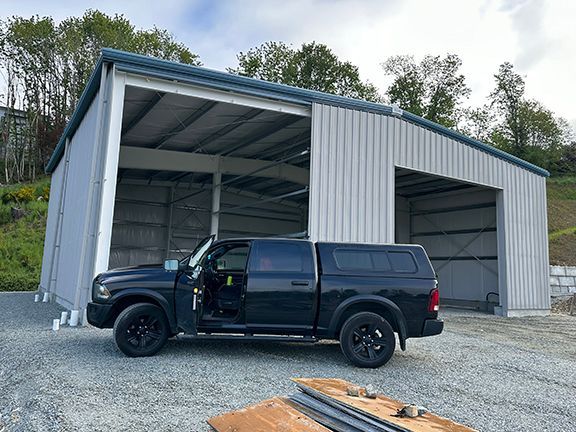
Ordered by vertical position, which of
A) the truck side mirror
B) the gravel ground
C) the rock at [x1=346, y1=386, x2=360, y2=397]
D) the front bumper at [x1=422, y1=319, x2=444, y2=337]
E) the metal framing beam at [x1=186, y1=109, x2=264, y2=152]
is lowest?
the gravel ground

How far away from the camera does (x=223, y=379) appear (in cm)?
528

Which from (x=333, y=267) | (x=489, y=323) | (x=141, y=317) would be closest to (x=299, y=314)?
(x=333, y=267)

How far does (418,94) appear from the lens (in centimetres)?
3828

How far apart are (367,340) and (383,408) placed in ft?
11.2

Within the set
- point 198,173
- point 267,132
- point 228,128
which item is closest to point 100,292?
point 228,128

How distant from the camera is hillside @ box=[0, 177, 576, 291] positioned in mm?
20750

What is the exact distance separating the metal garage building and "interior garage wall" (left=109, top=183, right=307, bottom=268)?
0.16 feet

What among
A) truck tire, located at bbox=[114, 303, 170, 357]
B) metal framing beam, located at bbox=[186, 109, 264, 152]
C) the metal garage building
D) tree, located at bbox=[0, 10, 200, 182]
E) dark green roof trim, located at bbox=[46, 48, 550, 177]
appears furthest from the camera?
tree, located at bbox=[0, 10, 200, 182]

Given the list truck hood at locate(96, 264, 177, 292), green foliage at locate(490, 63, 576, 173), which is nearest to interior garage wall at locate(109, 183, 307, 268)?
truck hood at locate(96, 264, 177, 292)

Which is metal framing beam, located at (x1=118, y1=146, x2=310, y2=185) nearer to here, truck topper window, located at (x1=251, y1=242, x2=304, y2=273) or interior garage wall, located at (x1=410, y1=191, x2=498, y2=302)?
interior garage wall, located at (x1=410, y1=191, x2=498, y2=302)

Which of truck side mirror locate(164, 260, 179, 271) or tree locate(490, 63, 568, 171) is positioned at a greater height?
tree locate(490, 63, 568, 171)

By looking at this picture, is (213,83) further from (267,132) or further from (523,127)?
(523,127)

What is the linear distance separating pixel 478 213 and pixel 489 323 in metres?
5.23

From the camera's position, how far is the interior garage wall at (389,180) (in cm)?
1073
